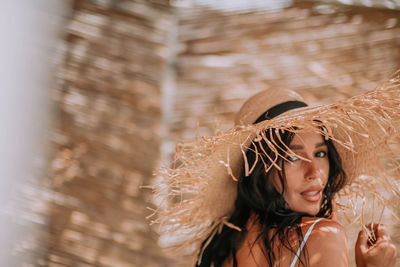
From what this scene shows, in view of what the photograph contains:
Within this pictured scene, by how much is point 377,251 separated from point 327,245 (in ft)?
0.90

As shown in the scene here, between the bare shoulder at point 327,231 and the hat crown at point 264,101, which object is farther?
the hat crown at point 264,101

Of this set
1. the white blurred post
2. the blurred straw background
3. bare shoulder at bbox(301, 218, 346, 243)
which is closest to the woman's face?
bare shoulder at bbox(301, 218, 346, 243)

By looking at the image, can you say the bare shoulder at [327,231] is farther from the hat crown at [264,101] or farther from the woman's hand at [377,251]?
the hat crown at [264,101]

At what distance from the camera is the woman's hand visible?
46.8 inches

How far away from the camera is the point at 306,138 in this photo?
1.23 metres

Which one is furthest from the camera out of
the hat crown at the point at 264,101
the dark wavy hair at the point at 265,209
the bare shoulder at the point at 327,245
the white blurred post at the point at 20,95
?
the white blurred post at the point at 20,95

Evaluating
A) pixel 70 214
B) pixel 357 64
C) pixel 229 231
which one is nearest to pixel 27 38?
pixel 70 214

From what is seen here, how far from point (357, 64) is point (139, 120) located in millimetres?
1468

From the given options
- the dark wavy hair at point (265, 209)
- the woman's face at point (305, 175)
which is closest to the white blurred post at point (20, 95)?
the dark wavy hair at point (265, 209)

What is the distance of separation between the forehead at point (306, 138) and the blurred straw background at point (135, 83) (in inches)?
43.1

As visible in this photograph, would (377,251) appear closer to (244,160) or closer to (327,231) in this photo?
(327,231)

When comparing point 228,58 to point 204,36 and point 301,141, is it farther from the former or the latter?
point 301,141

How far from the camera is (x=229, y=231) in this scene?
142cm

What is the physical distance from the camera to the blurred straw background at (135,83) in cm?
210
